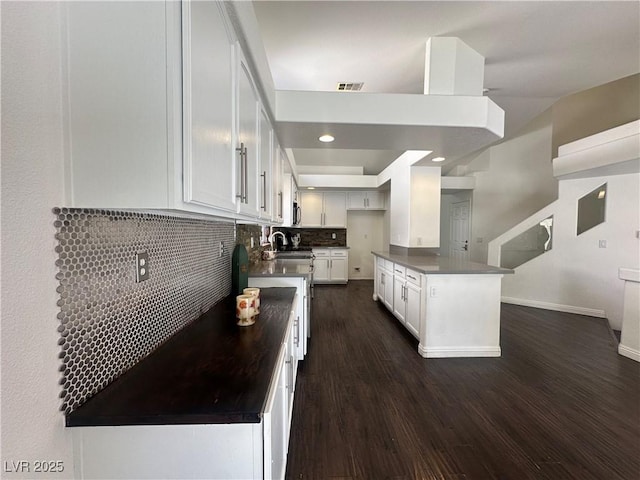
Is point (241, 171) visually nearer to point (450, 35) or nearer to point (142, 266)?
point (142, 266)

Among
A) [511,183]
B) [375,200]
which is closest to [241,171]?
[375,200]

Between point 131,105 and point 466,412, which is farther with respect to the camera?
point 466,412

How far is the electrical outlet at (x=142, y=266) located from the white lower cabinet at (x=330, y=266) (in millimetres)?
5254

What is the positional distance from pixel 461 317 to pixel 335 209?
4.12 metres

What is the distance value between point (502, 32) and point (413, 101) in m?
0.91

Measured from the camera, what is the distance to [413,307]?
3240 millimetres

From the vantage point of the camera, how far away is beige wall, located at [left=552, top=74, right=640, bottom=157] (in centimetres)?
499

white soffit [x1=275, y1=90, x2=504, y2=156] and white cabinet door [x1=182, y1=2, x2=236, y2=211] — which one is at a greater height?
white soffit [x1=275, y1=90, x2=504, y2=156]

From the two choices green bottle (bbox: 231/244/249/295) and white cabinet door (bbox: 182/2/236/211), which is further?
green bottle (bbox: 231/244/249/295)

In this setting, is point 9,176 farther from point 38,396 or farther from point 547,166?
point 547,166

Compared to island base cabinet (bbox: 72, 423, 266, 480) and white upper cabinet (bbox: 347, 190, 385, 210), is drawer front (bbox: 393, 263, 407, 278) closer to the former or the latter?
white upper cabinet (bbox: 347, 190, 385, 210)

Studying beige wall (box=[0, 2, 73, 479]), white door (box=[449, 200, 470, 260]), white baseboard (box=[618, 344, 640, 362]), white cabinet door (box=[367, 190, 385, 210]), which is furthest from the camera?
white door (box=[449, 200, 470, 260])

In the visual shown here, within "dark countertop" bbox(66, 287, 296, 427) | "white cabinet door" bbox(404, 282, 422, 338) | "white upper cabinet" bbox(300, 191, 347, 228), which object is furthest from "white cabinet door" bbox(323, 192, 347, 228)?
"dark countertop" bbox(66, 287, 296, 427)

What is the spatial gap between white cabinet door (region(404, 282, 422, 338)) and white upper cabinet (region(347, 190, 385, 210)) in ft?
11.2
